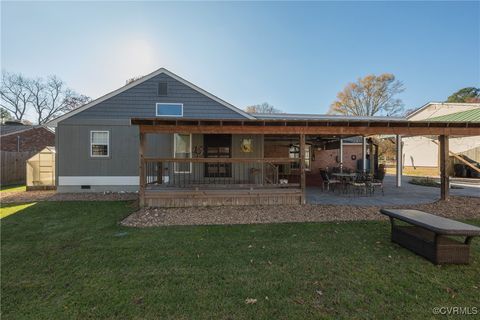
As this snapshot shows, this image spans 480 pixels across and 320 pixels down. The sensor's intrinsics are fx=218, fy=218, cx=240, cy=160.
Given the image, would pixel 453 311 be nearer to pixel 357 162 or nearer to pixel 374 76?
pixel 357 162

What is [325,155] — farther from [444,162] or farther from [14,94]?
[14,94]

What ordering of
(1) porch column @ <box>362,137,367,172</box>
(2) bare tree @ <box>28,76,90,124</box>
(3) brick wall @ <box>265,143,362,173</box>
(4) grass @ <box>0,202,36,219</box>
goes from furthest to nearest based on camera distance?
(2) bare tree @ <box>28,76,90,124</box> < (3) brick wall @ <box>265,143,362,173</box> < (1) porch column @ <box>362,137,367,172</box> < (4) grass @ <box>0,202,36,219</box>

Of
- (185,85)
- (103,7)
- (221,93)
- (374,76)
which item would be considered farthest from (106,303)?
(374,76)

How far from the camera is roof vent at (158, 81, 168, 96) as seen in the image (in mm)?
10062

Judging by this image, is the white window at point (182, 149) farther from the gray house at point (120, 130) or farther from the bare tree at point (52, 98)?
the bare tree at point (52, 98)

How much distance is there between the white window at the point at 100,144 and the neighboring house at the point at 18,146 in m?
7.05

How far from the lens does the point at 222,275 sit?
10.1 ft

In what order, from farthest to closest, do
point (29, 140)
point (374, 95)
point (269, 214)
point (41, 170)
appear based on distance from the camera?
point (374, 95) → point (29, 140) → point (41, 170) → point (269, 214)

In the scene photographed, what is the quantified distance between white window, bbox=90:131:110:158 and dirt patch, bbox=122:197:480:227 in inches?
196

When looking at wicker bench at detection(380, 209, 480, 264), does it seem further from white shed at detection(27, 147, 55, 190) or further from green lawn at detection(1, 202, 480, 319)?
white shed at detection(27, 147, 55, 190)

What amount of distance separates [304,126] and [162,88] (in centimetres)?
680

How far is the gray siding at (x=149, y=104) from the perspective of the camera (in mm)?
9870

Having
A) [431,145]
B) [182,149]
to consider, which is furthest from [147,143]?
[431,145]

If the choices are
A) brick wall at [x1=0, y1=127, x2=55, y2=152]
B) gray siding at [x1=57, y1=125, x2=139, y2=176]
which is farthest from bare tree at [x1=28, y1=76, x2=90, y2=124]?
gray siding at [x1=57, y1=125, x2=139, y2=176]
